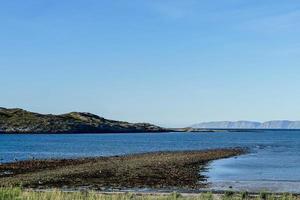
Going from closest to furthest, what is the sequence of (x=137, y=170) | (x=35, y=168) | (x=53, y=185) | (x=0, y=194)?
(x=0, y=194)
(x=53, y=185)
(x=137, y=170)
(x=35, y=168)

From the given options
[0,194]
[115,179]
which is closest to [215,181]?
[115,179]

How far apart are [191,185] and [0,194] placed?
770 inches

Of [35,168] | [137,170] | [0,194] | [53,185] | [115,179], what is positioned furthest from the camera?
[35,168]

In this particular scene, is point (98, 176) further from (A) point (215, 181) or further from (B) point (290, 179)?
(B) point (290, 179)

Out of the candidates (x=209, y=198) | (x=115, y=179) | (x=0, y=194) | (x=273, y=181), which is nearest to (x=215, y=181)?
(x=273, y=181)

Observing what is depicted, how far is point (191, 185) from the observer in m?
42.9

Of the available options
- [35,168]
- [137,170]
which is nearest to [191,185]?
[137,170]

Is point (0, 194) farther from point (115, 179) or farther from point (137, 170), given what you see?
point (137, 170)

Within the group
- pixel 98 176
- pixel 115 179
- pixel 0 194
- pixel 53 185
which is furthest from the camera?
pixel 98 176

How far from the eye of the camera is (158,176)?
165 feet

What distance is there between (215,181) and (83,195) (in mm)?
21854

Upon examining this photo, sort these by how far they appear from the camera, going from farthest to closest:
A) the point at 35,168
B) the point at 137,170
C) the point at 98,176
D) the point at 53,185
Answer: the point at 35,168 → the point at 137,170 → the point at 98,176 → the point at 53,185

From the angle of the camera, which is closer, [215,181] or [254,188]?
[254,188]

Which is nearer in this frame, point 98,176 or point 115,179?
point 115,179
